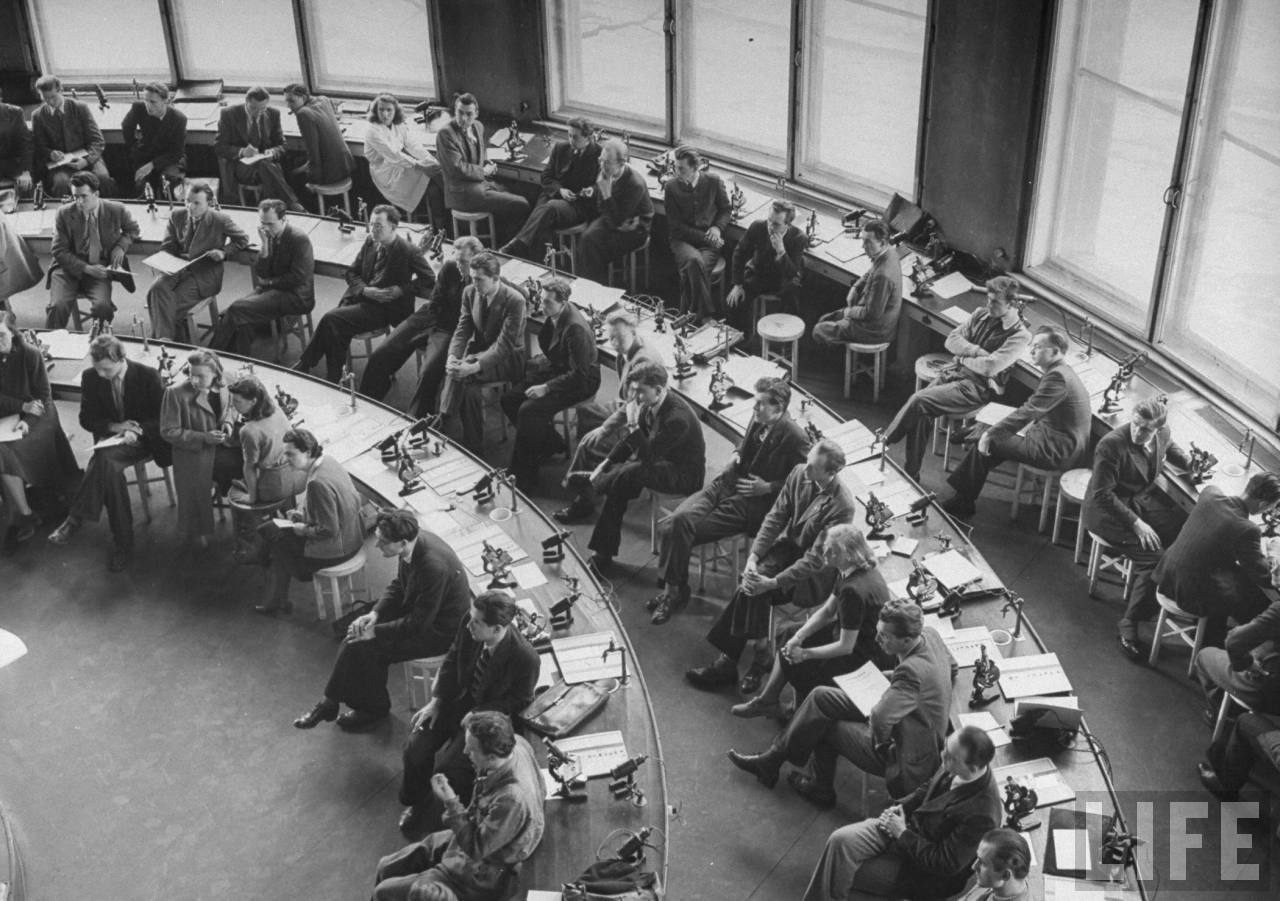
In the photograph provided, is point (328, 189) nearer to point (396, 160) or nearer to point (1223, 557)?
point (396, 160)

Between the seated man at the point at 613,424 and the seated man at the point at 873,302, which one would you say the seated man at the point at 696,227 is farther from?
the seated man at the point at 613,424

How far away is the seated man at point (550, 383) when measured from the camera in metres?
10.4

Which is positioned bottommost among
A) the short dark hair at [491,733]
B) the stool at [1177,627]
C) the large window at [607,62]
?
the stool at [1177,627]

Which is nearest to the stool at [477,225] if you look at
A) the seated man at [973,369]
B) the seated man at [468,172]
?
the seated man at [468,172]

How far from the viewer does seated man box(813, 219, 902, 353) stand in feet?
36.1

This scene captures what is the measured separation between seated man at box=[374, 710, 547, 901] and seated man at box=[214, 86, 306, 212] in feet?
30.2

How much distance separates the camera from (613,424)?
9.93 m

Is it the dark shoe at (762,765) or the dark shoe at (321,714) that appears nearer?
the dark shoe at (762,765)

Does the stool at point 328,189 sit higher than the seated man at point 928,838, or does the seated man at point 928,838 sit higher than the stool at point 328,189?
the stool at point 328,189

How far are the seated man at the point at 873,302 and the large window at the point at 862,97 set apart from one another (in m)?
1.69

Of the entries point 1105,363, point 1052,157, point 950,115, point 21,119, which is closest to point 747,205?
point 950,115

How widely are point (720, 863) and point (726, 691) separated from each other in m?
1.47

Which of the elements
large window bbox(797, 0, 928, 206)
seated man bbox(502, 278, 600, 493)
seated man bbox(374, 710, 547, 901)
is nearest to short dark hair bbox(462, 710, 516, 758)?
seated man bbox(374, 710, 547, 901)

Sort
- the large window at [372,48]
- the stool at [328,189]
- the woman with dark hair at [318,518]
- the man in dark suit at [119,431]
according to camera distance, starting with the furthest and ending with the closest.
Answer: the large window at [372,48] → the stool at [328,189] → the man in dark suit at [119,431] → the woman with dark hair at [318,518]
